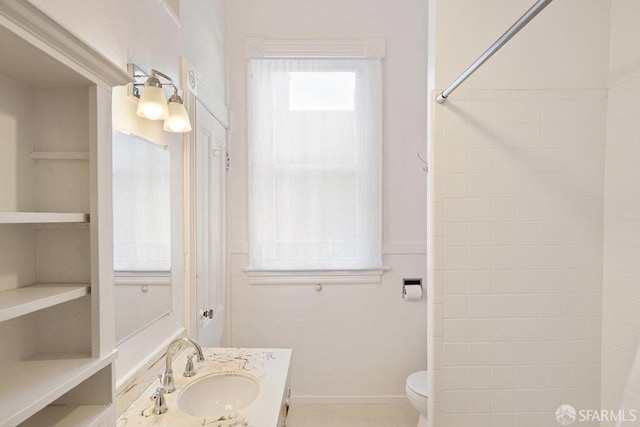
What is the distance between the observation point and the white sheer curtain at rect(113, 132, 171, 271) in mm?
1036

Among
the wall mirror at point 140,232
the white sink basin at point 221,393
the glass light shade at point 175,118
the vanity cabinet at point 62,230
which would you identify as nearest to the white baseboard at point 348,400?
the white sink basin at point 221,393

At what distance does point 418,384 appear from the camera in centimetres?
191

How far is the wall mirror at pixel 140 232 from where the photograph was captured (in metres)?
1.03

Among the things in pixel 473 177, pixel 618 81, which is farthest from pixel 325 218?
pixel 618 81

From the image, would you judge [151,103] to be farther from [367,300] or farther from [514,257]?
[367,300]

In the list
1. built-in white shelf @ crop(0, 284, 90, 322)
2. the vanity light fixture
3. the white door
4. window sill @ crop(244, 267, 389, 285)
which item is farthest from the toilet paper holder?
built-in white shelf @ crop(0, 284, 90, 322)

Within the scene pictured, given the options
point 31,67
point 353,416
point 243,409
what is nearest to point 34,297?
point 31,67

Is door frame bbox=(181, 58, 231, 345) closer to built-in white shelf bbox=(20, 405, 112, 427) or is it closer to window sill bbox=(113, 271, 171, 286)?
window sill bbox=(113, 271, 171, 286)

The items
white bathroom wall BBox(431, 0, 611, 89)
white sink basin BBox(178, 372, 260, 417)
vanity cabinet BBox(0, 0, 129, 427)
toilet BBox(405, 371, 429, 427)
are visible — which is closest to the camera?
vanity cabinet BBox(0, 0, 129, 427)

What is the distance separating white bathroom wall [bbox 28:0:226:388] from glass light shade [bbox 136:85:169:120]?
0.19ft

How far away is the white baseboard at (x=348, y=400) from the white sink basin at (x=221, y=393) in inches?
46.6

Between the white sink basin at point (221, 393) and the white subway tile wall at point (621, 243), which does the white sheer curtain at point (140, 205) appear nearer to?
the white sink basin at point (221, 393)

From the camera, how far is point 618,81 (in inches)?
52.0

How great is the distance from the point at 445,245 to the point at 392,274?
36.9 inches
